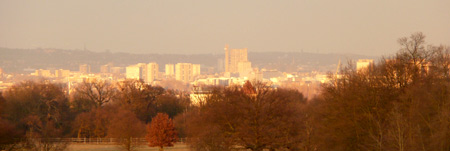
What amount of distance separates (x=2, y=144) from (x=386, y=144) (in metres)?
16.1

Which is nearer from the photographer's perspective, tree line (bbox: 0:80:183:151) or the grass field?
the grass field

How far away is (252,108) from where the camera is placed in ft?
107

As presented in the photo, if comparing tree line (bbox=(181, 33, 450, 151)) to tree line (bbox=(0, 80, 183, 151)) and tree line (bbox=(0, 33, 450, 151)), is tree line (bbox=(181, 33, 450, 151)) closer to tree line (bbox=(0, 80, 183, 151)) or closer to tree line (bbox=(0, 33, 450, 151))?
tree line (bbox=(0, 33, 450, 151))

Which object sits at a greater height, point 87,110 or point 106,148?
point 87,110

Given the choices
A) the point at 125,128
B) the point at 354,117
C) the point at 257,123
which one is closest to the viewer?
the point at 354,117

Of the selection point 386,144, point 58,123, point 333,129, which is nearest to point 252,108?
point 333,129

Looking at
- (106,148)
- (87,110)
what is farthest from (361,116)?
(87,110)

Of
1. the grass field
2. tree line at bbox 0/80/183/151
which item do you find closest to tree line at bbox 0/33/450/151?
the grass field

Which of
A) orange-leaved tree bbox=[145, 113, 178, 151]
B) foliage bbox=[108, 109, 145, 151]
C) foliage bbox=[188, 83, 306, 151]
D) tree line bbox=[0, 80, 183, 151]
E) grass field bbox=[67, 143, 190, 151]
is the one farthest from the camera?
tree line bbox=[0, 80, 183, 151]

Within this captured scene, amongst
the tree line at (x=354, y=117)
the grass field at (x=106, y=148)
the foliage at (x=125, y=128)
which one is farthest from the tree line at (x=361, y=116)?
the grass field at (x=106, y=148)

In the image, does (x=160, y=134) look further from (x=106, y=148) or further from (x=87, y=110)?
(x=87, y=110)

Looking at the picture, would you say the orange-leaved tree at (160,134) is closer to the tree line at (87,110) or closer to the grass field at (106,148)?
the tree line at (87,110)

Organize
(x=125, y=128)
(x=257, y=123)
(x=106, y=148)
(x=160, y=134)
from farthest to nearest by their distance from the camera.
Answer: (x=106, y=148) < (x=160, y=134) < (x=125, y=128) < (x=257, y=123)

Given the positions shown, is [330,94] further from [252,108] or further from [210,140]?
[210,140]
